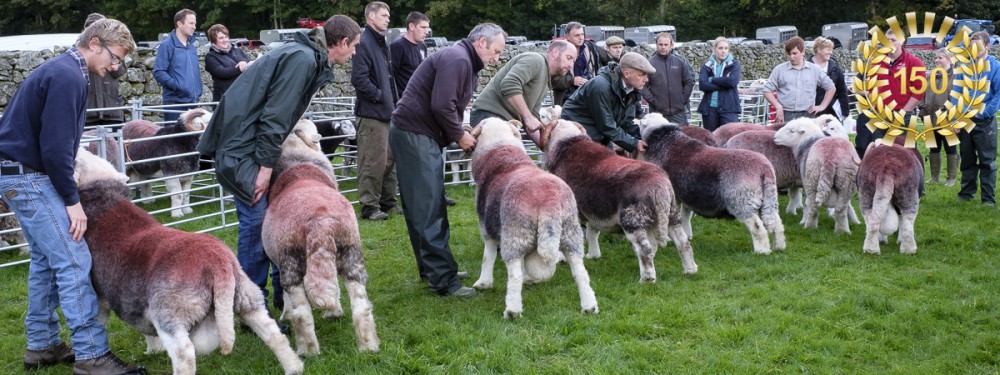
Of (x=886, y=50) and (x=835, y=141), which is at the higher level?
(x=886, y=50)

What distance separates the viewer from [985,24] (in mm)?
34250

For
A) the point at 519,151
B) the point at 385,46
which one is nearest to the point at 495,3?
the point at 385,46

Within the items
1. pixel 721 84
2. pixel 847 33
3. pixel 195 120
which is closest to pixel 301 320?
pixel 195 120

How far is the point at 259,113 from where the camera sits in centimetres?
496

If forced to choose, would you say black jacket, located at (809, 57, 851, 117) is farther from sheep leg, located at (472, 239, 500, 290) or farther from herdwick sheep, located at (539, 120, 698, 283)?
sheep leg, located at (472, 239, 500, 290)

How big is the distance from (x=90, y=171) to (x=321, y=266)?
1546 millimetres

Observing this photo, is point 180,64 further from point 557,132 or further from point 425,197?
point 425,197

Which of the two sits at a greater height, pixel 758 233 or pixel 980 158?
pixel 980 158

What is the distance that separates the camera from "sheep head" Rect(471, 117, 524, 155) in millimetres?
6410

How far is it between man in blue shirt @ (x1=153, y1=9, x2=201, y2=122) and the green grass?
3820mm

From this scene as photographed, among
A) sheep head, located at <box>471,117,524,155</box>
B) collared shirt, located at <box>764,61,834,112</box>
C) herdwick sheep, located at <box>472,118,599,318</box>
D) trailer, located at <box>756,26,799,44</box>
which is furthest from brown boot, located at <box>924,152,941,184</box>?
trailer, located at <box>756,26,799,44</box>

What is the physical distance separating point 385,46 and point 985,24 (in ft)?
111

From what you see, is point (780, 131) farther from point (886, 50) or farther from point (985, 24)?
point (985, 24)

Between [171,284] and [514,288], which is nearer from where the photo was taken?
[171,284]
